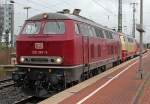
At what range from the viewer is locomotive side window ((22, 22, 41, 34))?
635 inches

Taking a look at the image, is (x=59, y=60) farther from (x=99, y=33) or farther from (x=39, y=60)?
(x=99, y=33)

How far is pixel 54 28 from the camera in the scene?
15961 mm

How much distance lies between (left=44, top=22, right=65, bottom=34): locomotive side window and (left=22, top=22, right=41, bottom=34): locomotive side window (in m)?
0.35

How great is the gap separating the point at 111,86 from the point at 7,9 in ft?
232

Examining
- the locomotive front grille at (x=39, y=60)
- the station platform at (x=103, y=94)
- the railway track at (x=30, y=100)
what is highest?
the locomotive front grille at (x=39, y=60)

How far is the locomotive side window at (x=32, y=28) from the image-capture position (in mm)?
16125

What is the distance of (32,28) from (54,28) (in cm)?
98

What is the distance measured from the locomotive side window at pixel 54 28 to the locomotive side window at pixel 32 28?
35 cm

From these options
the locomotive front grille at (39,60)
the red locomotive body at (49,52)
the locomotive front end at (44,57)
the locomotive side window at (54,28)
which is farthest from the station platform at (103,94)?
the locomotive side window at (54,28)

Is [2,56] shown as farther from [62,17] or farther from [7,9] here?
[7,9]

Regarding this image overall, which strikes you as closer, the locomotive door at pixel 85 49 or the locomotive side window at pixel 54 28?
the locomotive side window at pixel 54 28

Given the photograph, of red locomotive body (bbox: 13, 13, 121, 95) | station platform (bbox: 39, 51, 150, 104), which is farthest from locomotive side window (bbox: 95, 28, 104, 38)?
station platform (bbox: 39, 51, 150, 104)

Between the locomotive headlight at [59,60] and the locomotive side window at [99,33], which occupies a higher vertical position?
the locomotive side window at [99,33]

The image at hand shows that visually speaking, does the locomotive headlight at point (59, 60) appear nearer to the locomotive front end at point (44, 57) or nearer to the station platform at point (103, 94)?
the locomotive front end at point (44, 57)
